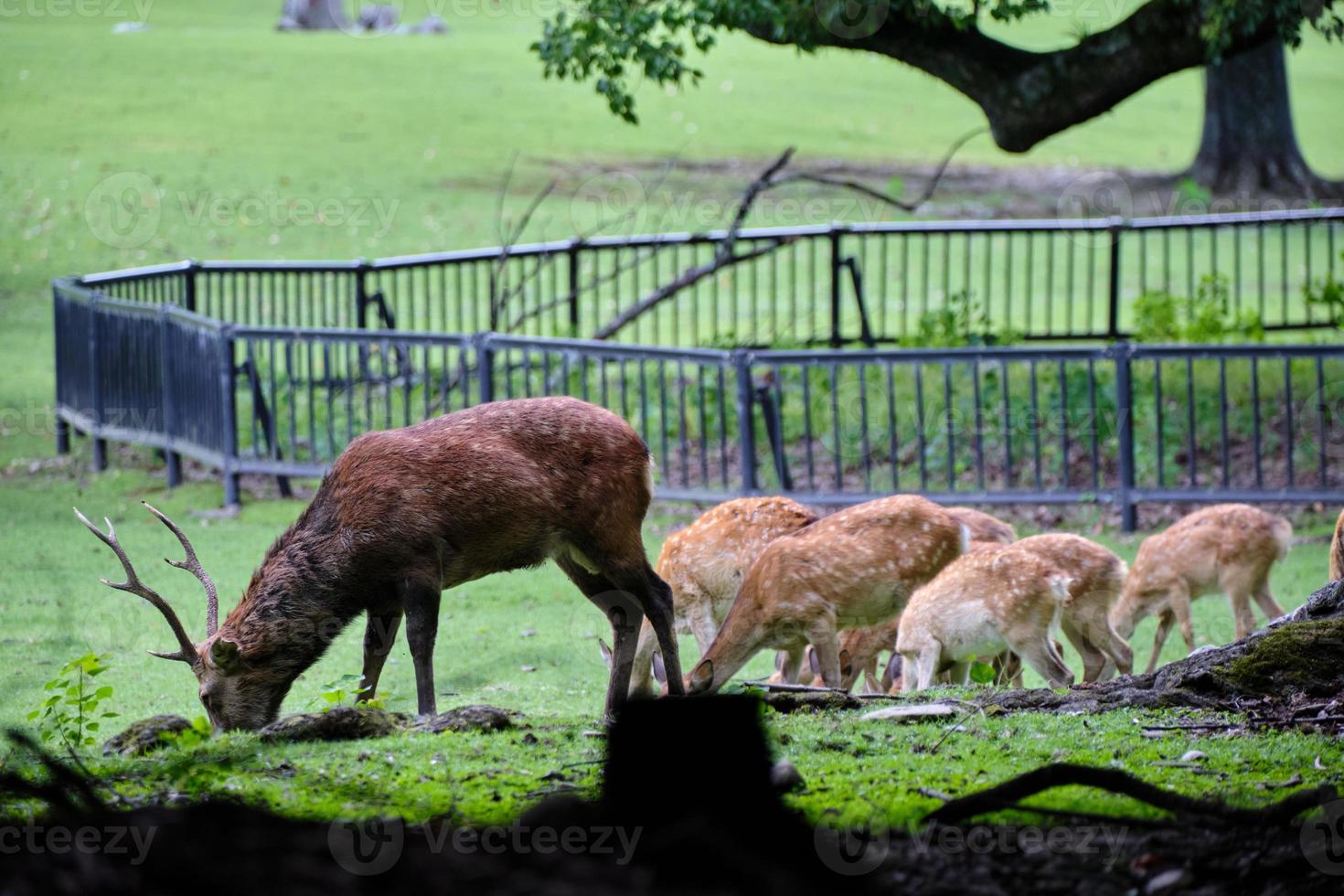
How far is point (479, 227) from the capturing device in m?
24.8

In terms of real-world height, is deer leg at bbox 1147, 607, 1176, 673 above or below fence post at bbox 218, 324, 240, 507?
below

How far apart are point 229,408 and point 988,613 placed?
7.18 m

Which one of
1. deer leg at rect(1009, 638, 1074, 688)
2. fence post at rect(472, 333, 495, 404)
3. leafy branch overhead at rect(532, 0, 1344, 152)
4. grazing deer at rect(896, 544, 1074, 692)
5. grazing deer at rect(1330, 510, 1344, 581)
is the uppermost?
leafy branch overhead at rect(532, 0, 1344, 152)

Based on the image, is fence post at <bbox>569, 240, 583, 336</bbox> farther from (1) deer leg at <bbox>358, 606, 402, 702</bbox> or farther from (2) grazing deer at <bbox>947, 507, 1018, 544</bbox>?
(1) deer leg at <bbox>358, 606, 402, 702</bbox>

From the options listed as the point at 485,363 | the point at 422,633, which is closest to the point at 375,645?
the point at 422,633

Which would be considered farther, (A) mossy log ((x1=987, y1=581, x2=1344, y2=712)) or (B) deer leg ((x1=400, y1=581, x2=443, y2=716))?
(B) deer leg ((x1=400, y1=581, x2=443, y2=716))

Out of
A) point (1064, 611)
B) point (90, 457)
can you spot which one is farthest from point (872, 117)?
point (1064, 611)

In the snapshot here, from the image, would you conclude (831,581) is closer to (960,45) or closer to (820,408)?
(820,408)

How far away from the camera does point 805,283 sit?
23656mm

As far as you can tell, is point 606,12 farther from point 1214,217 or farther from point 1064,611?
point 1214,217

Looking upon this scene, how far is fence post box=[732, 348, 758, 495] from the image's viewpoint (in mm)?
11617

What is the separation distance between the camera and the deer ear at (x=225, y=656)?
630 centimetres

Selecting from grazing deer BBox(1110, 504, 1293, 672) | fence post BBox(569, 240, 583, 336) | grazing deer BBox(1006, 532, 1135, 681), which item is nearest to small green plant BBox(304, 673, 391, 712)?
grazing deer BBox(1006, 532, 1135, 681)

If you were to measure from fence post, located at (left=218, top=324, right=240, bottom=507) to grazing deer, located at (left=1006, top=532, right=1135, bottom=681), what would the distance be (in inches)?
268
